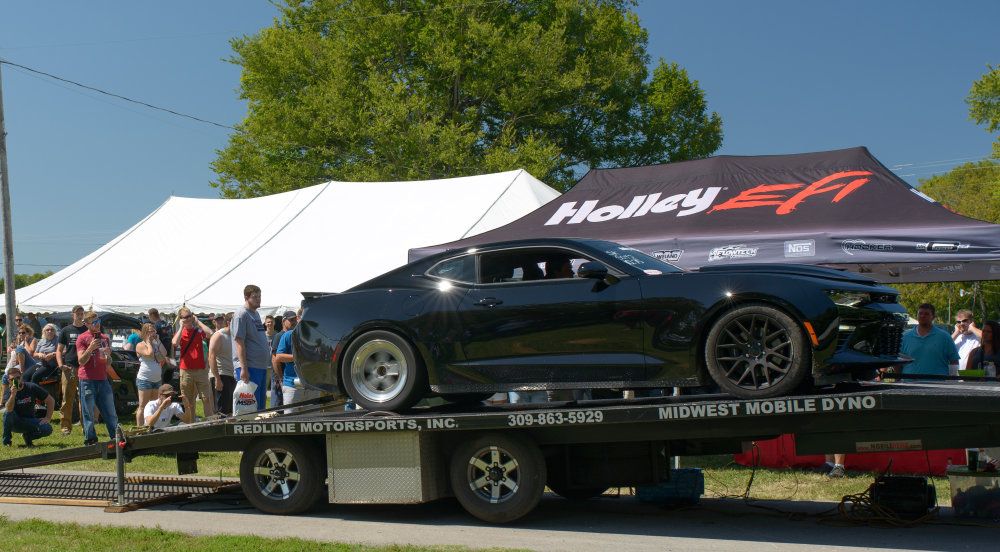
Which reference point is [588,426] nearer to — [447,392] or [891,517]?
[447,392]

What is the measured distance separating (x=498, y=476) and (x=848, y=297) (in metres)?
2.89

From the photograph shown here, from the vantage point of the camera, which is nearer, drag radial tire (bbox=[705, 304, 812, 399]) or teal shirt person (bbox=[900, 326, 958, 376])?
drag radial tire (bbox=[705, 304, 812, 399])

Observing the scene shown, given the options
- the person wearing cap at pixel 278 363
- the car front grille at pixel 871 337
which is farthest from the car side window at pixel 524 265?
the person wearing cap at pixel 278 363

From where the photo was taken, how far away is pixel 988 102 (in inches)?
1558

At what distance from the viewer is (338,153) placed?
1387 inches

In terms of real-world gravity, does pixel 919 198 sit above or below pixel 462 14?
below

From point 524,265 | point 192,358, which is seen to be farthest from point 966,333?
point 192,358

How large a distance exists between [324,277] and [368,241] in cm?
127

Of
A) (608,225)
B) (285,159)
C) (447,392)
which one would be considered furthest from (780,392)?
(285,159)

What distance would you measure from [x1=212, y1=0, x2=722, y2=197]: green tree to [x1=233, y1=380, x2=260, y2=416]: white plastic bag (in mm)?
22563

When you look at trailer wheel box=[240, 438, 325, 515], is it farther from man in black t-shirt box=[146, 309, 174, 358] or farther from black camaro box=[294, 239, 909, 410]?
man in black t-shirt box=[146, 309, 174, 358]

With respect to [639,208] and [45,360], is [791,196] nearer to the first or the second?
[639,208]

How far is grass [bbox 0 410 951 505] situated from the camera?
27.3ft

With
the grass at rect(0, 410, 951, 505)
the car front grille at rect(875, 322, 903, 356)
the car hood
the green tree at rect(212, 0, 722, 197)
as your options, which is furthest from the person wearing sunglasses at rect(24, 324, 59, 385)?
the green tree at rect(212, 0, 722, 197)
